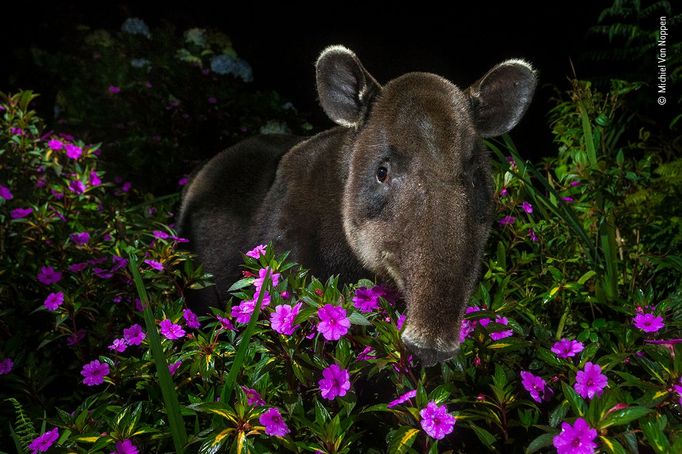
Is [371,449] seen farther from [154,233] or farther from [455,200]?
[154,233]

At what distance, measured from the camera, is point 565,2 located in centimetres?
656

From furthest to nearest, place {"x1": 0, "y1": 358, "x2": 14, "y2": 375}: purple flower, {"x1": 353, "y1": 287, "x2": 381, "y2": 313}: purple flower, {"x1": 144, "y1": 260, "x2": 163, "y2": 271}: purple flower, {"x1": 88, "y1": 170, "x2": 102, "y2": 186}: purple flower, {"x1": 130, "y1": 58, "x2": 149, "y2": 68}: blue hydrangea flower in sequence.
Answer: {"x1": 130, "y1": 58, "x2": 149, "y2": 68}: blue hydrangea flower → {"x1": 88, "y1": 170, "x2": 102, "y2": 186}: purple flower → {"x1": 144, "y1": 260, "x2": 163, "y2": 271}: purple flower → {"x1": 0, "y1": 358, "x2": 14, "y2": 375}: purple flower → {"x1": 353, "y1": 287, "x2": 381, "y2": 313}: purple flower

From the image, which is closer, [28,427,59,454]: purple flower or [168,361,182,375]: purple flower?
[28,427,59,454]: purple flower

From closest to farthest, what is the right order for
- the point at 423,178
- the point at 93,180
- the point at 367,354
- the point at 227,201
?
the point at 367,354 < the point at 423,178 < the point at 93,180 < the point at 227,201

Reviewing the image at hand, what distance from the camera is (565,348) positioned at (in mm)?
2119

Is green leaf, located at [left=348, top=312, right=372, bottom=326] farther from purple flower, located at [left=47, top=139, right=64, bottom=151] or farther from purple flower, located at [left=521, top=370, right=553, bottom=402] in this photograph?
purple flower, located at [left=47, top=139, right=64, bottom=151]

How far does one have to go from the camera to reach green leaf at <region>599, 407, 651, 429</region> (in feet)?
5.27

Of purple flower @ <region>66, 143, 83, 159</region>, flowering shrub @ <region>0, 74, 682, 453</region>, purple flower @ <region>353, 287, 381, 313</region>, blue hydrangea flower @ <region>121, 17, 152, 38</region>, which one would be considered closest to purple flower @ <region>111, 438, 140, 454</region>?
flowering shrub @ <region>0, 74, 682, 453</region>

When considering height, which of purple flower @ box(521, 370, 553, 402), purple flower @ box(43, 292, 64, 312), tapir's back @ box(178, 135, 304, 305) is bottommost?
tapir's back @ box(178, 135, 304, 305)

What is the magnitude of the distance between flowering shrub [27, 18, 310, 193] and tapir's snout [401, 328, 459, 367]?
494cm

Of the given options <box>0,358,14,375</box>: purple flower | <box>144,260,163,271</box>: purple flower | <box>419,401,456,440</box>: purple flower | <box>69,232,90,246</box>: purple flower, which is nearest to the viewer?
<box>419,401,456,440</box>: purple flower

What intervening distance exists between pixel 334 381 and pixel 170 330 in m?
0.77

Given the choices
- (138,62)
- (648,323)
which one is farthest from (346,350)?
(138,62)

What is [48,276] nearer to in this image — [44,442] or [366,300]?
[44,442]
